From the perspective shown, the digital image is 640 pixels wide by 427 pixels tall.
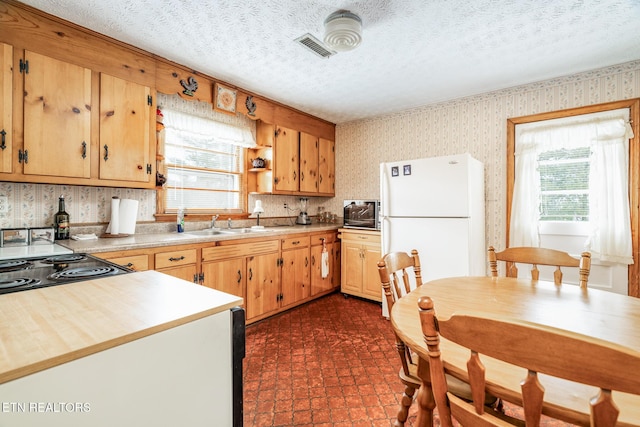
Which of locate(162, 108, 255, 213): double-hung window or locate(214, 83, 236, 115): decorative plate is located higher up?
locate(214, 83, 236, 115): decorative plate

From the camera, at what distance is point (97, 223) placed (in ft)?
8.05

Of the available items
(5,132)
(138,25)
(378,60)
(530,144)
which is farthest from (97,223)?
(530,144)

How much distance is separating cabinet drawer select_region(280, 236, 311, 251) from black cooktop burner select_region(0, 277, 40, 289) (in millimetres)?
2216

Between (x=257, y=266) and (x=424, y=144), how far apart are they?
2.56 m

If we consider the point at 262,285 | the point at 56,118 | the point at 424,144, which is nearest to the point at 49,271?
the point at 56,118

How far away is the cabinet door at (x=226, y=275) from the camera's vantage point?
2.56 metres

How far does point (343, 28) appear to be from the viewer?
1960 millimetres

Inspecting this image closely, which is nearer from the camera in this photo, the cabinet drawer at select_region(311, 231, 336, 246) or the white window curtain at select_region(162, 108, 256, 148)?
the white window curtain at select_region(162, 108, 256, 148)

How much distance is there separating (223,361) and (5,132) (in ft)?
6.94

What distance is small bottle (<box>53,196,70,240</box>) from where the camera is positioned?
2180 millimetres

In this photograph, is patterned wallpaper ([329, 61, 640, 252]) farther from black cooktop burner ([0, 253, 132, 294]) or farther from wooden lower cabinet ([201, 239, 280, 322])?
black cooktop burner ([0, 253, 132, 294])

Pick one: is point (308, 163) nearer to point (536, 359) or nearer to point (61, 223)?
point (61, 223)

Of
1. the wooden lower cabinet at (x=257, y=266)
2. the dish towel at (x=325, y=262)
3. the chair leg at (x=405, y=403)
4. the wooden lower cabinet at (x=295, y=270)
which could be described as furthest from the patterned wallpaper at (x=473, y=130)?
the chair leg at (x=405, y=403)

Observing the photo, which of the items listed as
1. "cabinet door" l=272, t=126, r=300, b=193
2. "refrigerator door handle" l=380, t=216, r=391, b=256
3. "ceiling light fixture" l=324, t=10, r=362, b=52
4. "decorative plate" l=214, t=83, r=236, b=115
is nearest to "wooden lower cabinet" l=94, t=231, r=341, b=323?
"cabinet door" l=272, t=126, r=300, b=193
